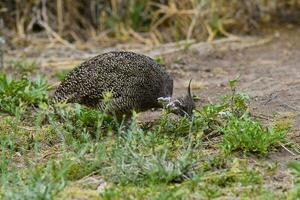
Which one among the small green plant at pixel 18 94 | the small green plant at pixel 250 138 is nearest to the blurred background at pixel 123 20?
the small green plant at pixel 18 94

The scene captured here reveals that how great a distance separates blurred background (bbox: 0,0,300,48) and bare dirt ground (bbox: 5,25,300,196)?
547 mm

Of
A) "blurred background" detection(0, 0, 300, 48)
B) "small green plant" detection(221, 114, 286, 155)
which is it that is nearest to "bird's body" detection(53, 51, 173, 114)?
"small green plant" detection(221, 114, 286, 155)

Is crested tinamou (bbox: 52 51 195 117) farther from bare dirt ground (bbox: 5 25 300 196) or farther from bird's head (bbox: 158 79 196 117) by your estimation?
bare dirt ground (bbox: 5 25 300 196)

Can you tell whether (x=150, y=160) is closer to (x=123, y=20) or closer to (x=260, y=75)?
(x=260, y=75)

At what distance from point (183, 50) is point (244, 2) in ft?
5.39

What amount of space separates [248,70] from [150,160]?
4171 millimetres

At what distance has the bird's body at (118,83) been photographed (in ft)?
19.4

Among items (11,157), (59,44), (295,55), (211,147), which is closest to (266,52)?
(295,55)

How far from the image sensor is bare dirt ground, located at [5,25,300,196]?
21.7 feet

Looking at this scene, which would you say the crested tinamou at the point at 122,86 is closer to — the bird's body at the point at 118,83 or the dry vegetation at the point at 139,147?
the bird's body at the point at 118,83

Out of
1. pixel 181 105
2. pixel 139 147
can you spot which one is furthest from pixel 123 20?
pixel 139 147

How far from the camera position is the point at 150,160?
4758mm

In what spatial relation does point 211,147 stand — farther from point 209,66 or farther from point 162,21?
point 162,21

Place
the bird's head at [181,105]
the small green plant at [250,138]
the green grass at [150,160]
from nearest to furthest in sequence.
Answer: the green grass at [150,160]
the small green plant at [250,138]
the bird's head at [181,105]
